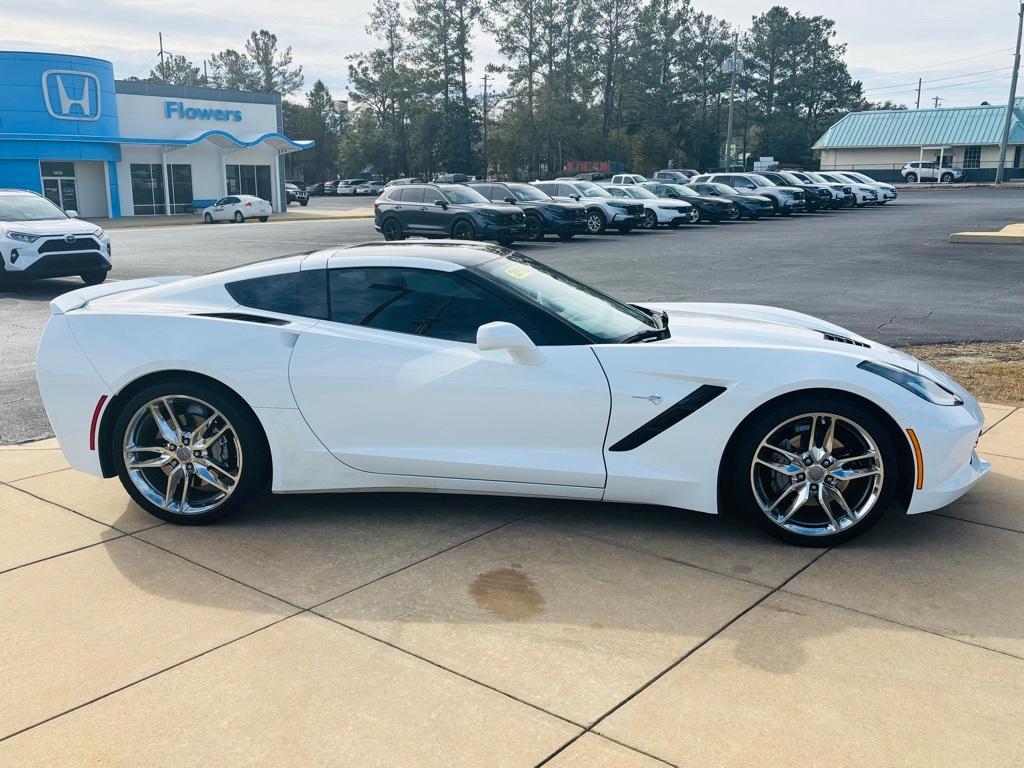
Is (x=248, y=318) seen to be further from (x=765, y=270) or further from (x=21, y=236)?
(x=765, y=270)

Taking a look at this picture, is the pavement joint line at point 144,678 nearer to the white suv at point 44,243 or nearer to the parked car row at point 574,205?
the white suv at point 44,243

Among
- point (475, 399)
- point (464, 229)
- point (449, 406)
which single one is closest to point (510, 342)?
point (475, 399)

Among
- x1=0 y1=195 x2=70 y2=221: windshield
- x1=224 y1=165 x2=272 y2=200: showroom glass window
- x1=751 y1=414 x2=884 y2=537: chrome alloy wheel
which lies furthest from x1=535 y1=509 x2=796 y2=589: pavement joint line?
x1=224 y1=165 x2=272 y2=200: showroom glass window

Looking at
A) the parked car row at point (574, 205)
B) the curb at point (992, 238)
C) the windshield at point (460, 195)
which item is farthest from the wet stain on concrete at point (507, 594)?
the windshield at point (460, 195)

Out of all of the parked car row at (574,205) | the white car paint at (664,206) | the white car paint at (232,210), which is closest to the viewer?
the parked car row at (574,205)

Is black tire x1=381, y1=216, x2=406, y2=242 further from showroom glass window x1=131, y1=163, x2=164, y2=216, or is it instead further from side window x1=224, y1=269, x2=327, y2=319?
showroom glass window x1=131, y1=163, x2=164, y2=216

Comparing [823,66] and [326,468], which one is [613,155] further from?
[326,468]

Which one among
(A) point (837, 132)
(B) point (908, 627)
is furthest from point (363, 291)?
(A) point (837, 132)

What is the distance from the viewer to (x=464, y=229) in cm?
2366

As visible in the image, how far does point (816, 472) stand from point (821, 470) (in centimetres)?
2

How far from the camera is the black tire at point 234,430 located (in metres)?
4.59

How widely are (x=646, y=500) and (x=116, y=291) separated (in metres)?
3.08

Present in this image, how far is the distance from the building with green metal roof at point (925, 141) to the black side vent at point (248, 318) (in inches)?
3107

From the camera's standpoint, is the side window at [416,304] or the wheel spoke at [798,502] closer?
the wheel spoke at [798,502]
